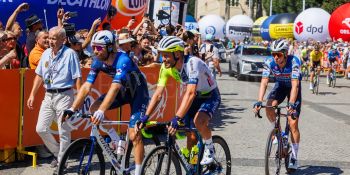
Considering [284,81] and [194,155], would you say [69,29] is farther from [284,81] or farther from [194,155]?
[194,155]

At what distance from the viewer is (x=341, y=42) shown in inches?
1334

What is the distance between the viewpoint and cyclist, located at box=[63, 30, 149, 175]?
21.3ft

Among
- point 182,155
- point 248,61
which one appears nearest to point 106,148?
point 182,155

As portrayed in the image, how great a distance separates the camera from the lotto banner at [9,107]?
862 centimetres

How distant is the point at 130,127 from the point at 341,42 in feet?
94.3

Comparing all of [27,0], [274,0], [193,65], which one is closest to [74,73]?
[193,65]

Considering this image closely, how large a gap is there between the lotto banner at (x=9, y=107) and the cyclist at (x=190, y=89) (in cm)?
270

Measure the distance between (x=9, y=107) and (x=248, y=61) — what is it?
2007cm

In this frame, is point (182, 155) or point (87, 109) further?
point (87, 109)

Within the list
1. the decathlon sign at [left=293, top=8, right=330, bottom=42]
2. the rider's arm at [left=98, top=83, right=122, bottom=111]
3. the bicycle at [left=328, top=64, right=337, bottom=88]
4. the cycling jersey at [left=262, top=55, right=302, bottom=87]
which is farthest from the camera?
the decathlon sign at [left=293, top=8, right=330, bottom=42]

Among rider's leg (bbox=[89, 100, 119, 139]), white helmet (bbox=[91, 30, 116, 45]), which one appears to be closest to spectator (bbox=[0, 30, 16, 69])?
rider's leg (bbox=[89, 100, 119, 139])

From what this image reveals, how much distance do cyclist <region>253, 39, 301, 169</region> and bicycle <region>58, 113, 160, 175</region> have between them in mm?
1993

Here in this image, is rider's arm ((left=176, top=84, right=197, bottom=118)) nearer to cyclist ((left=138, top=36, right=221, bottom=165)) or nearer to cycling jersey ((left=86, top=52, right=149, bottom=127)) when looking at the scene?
cyclist ((left=138, top=36, right=221, bottom=165))

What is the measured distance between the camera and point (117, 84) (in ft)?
21.2
